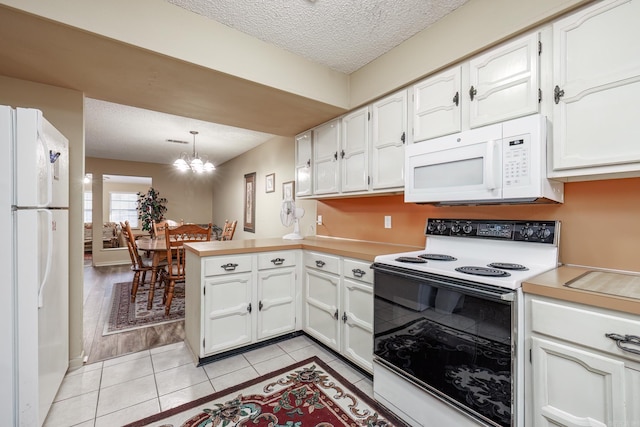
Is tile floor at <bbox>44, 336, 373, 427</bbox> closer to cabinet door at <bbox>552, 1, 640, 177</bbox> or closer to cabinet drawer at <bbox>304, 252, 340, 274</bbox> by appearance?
cabinet drawer at <bbox>304, 252, 340, 274</bbox>

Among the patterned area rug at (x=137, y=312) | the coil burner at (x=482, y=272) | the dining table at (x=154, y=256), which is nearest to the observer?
the coil burner at (x=482, y=272)

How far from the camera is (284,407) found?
5.64 ft

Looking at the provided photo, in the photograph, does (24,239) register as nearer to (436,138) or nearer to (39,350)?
(39,350)

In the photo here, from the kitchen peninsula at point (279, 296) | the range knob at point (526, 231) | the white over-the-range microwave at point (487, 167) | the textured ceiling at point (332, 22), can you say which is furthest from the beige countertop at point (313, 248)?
the textured ceiling at point (332, 22)

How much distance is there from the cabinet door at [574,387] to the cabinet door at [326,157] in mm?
1911

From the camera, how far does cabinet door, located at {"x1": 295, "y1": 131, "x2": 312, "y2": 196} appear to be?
3078 millimetres

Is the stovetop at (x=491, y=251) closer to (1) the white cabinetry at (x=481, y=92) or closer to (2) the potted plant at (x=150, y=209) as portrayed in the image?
(1) the white cabinetry at (x=481, y=92)

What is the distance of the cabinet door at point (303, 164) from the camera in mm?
3078

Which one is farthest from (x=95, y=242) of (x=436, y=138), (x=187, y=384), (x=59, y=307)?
(x=436, y=138)

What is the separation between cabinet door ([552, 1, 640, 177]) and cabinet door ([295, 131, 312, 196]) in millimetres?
2106

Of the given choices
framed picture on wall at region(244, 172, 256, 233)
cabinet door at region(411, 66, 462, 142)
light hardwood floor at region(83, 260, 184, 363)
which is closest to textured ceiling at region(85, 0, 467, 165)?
cabinet door at region(411, 66, 462, 142)

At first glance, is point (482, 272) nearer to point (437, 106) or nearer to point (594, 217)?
point (594, 217)

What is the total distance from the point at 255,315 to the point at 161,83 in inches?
76.0

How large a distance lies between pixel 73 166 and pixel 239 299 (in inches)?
63.8
